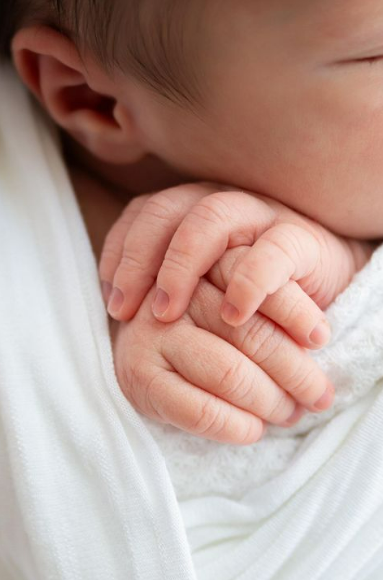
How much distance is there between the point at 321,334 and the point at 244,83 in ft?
1.04

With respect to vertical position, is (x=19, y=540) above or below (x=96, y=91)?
below

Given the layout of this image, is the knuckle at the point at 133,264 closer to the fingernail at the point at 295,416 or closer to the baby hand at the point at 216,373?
the baby hand at the point at 216,373

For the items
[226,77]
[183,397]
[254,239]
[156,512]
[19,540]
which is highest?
[226,77]

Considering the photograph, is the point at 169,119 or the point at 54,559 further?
the point at 169,119

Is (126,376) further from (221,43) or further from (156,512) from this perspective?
(221,43)

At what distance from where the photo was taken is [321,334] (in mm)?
894

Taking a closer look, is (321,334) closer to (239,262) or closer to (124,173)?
(239,262)

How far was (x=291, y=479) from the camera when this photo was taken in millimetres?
923

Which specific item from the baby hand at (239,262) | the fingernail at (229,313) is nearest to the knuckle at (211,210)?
the baby hand at (239,262)

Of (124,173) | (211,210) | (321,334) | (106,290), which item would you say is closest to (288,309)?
(321,334)

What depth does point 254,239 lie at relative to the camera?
947mm

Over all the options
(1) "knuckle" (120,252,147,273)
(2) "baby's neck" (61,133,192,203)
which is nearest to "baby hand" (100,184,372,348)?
(1) "knuckle" (120,252,147,273)

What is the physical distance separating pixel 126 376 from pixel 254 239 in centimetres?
23

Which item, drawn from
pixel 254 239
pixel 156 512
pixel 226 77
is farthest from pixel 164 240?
pixel 156 512
